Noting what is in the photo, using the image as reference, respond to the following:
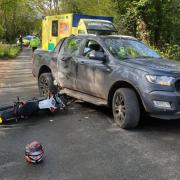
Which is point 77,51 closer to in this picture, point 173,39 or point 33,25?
point 173,39

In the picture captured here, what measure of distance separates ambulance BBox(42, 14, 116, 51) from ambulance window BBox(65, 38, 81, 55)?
19.9 feet

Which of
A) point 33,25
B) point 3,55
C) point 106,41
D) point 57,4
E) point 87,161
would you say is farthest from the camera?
point 33,25

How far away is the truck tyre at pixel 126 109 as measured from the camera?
6.94 metres

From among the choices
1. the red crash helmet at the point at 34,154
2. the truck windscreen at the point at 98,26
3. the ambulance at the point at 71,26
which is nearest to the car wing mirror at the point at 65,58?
the red crash helmet at the point at 34,154

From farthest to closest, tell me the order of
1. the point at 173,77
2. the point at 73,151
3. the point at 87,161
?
the point at 173,77
the point at 73,151
the point at 87,161

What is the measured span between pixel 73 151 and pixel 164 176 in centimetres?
153

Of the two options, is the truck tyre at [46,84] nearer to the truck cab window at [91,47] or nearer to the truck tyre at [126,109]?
the truck cab window at [91,47]

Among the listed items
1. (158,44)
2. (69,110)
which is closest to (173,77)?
(69,110)

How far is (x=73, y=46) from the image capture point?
29.7 ft

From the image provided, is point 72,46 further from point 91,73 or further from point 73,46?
point 91,73

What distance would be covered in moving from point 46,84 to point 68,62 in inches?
43.6

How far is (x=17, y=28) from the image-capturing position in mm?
63531

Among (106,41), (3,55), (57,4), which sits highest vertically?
(57,4)

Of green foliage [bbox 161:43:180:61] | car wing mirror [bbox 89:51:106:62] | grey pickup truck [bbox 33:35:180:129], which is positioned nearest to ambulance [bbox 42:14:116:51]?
green foliage [bbox 161:43:180:61]
